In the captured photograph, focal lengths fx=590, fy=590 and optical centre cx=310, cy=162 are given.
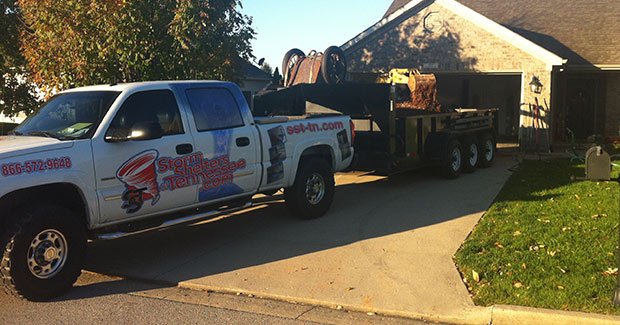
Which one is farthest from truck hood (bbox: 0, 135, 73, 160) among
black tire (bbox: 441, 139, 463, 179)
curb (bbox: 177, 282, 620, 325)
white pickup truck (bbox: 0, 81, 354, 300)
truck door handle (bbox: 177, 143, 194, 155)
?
black tire (bbox: 441, 139, 463, 179)

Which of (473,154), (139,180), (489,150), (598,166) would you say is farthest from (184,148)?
(489,150)

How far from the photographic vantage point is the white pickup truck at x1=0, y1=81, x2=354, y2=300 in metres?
5.71

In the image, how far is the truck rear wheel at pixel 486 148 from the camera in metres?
14.8

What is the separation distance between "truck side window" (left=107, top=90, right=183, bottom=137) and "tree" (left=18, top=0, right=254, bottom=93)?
460 centimetres

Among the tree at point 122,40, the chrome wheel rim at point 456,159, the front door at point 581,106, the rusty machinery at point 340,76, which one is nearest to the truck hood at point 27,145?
the tree at point 122,40

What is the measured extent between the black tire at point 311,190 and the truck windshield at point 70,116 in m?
3.12

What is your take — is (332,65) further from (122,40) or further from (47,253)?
(47,253)

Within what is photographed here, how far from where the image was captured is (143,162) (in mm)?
6578

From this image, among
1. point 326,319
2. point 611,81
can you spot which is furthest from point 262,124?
point 611,81

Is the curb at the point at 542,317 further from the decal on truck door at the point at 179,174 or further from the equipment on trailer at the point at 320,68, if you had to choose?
the equipment on trailer at the point at 320,68

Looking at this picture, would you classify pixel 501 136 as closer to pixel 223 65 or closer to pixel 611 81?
pixel 611 81

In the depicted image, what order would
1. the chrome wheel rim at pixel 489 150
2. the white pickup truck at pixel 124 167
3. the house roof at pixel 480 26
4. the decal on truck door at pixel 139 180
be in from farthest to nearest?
the house roof at pixel 480 26, the chrome wheel rim at pixel 489 150, the decal on truck door at pixel 139 180, the white pickup truck at pixel 124 167

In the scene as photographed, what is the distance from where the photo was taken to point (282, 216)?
949 centimetres

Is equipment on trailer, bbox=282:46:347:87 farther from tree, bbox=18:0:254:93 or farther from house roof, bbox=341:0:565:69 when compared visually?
house roof, bbox=341:0:565:69
